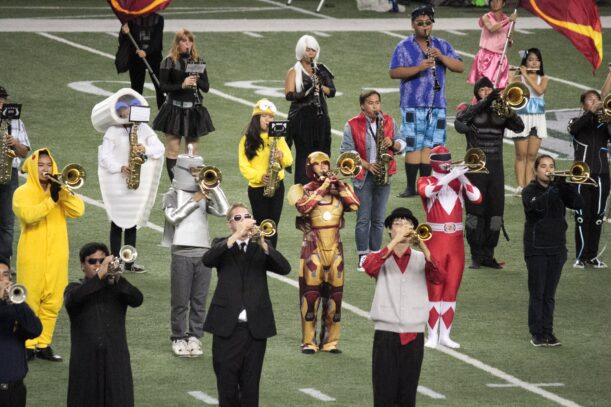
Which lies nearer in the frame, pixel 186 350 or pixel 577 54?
pixel 186 350

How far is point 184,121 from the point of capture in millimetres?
21219

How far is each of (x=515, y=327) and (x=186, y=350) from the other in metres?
3.27

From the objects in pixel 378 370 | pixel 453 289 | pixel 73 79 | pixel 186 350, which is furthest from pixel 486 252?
pixel 73 79

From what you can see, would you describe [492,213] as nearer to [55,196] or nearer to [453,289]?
[453,289]

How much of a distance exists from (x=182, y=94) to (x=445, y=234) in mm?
5492

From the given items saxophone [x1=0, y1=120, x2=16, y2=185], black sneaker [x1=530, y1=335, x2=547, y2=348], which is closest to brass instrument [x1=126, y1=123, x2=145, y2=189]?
saxophone [x1=0, y1=120, x2=16, y2=185]

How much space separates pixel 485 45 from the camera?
2458cm

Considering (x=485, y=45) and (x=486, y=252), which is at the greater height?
(x=485, y=45)

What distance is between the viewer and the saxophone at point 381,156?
18.4 m

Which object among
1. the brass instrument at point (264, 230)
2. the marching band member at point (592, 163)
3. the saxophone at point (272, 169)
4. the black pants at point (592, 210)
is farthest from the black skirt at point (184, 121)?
the brass instrument at point (264, 230)

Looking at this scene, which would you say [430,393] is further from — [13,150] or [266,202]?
[13,150]

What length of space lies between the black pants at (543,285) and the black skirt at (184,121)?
5690 mm

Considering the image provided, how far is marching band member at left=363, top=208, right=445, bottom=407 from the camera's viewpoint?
13922mm

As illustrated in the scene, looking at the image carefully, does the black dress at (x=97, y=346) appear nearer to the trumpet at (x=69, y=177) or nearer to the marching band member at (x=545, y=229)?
the trumpet at (x=69, y=177)
